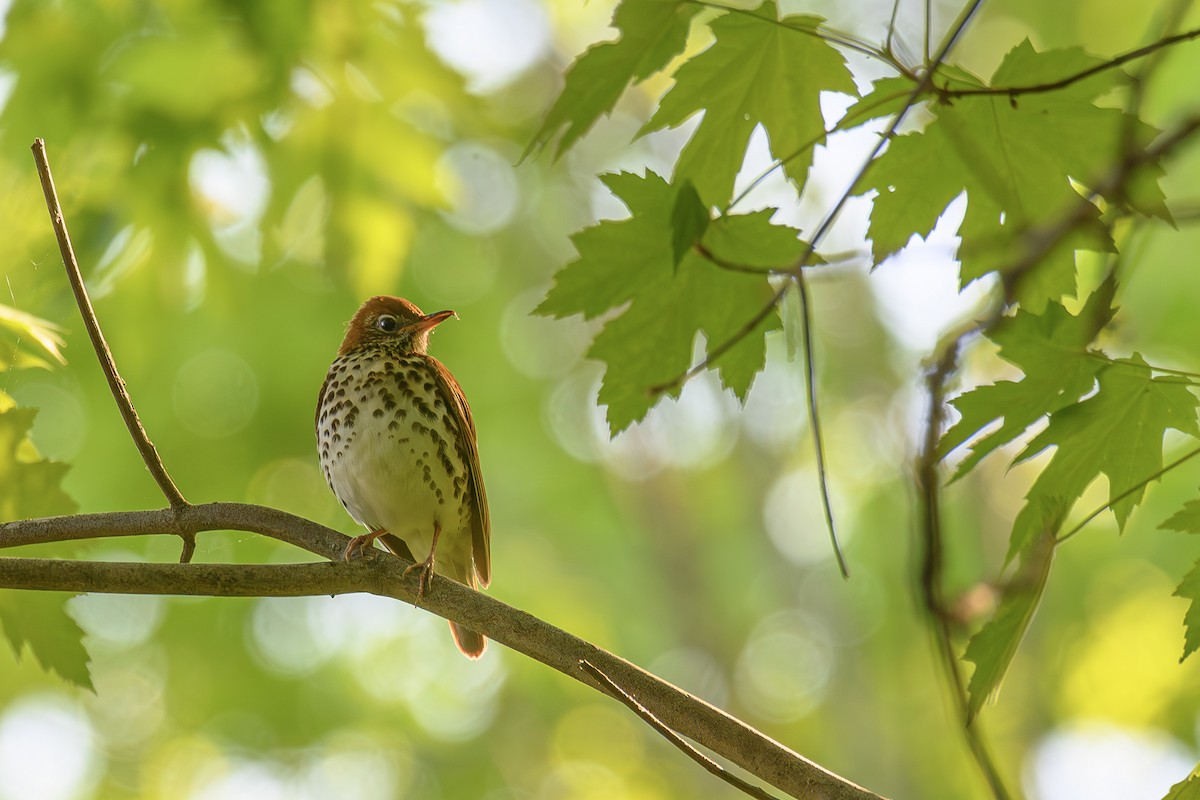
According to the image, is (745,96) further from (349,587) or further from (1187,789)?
(1187,789)

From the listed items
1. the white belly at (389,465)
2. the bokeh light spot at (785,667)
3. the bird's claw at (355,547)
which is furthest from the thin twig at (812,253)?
the bokeh light spot at (785,667)

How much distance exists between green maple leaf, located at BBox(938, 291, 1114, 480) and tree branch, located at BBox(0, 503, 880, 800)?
54cm

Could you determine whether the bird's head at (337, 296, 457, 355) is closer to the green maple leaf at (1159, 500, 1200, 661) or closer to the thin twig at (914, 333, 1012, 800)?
the green maple leaf at (1159, 500, 1200, 661)

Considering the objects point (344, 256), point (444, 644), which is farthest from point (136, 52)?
point (444, 644)

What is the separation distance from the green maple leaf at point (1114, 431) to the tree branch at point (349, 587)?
0.51m

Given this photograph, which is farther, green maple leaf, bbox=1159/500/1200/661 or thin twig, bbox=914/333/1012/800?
green maple leaf, bbox=1159/500/1200/661

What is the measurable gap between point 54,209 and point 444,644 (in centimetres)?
926

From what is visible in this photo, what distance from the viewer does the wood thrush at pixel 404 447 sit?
3490 millimetres

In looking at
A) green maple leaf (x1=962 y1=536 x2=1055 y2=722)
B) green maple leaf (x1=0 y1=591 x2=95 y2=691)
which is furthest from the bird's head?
green maple leaf (x1=962 y1=536 x2=1055 y2=722)

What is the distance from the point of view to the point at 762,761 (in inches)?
67.7

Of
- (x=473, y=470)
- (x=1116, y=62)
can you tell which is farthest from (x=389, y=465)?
(x=1116, y=62)

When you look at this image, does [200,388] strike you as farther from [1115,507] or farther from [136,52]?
[1115,507]

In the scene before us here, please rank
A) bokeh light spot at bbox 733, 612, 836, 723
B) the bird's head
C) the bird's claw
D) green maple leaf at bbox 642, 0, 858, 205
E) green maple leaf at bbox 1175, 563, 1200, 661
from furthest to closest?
bokeh light spot at bbox 733, 612, 836, 723 < the bird's head < the bird's claw < green maple leaf at bbox 642, 0, 858, 205 < green maple leaf at bbox 1175, 563, 1200, 661

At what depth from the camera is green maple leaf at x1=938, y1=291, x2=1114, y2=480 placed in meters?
1.76
